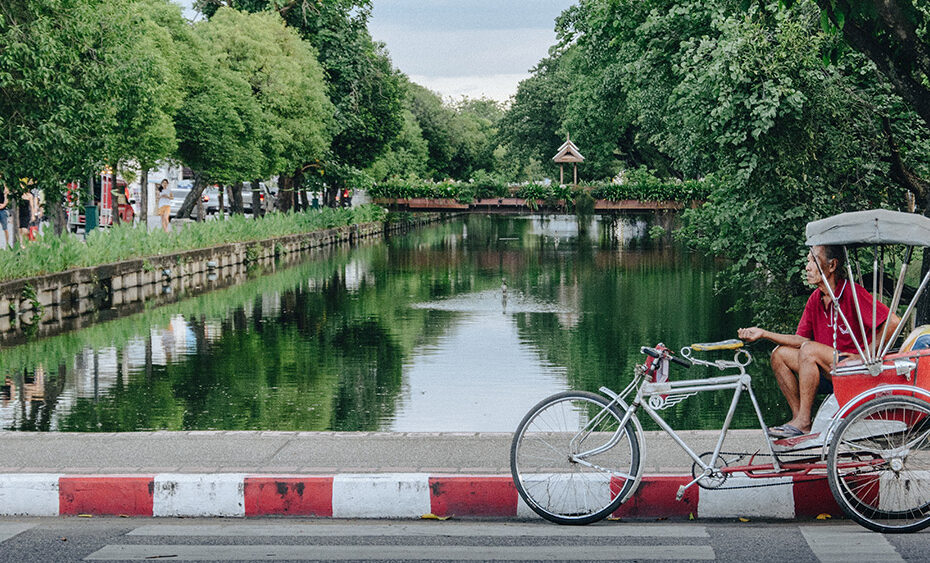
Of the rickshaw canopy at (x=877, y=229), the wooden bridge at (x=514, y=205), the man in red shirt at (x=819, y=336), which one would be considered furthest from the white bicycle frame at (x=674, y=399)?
the wooden bridge at (x=514, y=205)

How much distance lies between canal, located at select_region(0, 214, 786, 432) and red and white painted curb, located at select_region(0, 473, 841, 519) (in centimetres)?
126

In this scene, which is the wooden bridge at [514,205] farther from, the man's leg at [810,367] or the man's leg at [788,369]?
the man's leg at [810,367]

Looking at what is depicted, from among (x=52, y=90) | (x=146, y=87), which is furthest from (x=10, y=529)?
(x=146, y=87)

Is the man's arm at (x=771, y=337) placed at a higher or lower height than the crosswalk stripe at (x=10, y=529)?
higher

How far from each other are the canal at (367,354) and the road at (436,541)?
1757 millimetres

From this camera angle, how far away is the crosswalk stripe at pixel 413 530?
6324 mm

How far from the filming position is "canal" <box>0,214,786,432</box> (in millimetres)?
12695

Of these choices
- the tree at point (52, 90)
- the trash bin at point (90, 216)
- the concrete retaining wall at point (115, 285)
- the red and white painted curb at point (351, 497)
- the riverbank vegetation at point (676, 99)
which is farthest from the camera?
the trash bin at point (90, 216)

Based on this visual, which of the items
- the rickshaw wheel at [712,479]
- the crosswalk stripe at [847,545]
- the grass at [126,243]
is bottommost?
the crosswalk stripe at [847,545]

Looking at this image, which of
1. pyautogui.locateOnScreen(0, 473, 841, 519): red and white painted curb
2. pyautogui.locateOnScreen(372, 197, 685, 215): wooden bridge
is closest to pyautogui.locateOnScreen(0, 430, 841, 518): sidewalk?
pyautogui.locateOnScreen(0, 473, 841, 519): red and white painted curb

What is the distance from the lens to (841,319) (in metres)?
A: 7.02

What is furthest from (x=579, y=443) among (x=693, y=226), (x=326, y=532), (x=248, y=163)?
(x=248, y=163)

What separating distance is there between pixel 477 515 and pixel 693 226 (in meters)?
13.3

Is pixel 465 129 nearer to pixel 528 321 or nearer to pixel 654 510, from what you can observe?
pixel 528 321
